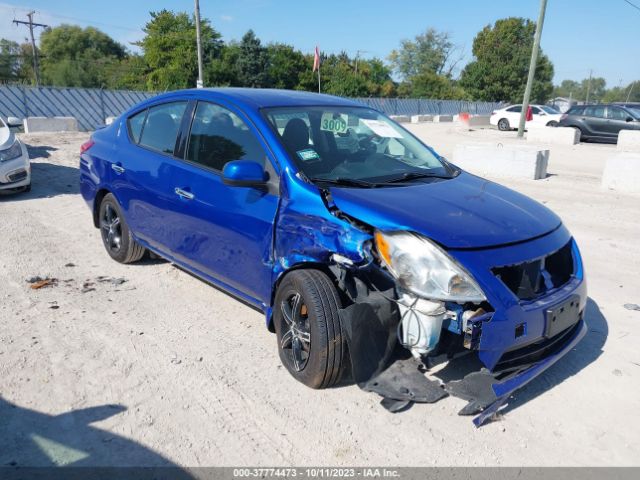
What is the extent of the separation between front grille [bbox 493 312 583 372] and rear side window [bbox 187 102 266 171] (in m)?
1.94

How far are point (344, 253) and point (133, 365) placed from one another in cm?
163

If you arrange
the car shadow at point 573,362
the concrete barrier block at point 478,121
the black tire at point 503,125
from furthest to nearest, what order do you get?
the concrete barrier block at point 478,121
the black tire at point 503,125
the car shadow at point 573,362

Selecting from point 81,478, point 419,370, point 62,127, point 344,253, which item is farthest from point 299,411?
point 62,127

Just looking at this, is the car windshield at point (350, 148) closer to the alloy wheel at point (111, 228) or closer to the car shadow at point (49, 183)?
the alloy wheel at point (111, 228)

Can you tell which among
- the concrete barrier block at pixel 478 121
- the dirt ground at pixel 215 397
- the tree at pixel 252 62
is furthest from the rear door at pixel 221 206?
the tree at pixel 252 62

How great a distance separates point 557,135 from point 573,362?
18.4 m

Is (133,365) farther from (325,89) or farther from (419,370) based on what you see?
(325,89)

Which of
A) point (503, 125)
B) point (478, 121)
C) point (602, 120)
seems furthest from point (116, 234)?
point (478, 121)

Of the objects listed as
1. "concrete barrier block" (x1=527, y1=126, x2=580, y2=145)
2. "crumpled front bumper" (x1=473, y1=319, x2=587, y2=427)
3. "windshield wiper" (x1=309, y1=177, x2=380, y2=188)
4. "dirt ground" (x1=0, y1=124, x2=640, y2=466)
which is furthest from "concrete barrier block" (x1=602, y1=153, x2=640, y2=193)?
"concrete barrier block" (x1=527, y1=126, x2=580, y2=145)

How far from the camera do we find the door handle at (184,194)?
12.9 feet

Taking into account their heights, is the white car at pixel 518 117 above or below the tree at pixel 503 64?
below

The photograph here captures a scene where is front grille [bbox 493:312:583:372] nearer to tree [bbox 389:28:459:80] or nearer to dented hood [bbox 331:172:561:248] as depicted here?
dented hood [bbox 331:172:561:248]

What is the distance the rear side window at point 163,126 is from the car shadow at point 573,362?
3.17m

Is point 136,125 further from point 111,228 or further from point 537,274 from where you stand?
point 537,274
